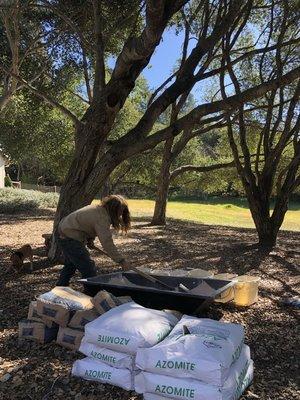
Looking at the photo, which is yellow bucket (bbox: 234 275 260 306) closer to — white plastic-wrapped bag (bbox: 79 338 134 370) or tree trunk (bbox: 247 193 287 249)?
white plastic-wrapped bag (bbox: 79 338 134 370)

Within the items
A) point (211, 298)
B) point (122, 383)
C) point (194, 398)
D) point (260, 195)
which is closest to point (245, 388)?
point (194, 398)

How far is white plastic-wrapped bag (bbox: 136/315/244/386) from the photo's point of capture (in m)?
3.42

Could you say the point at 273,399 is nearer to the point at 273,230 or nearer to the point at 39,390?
the point at 39,390

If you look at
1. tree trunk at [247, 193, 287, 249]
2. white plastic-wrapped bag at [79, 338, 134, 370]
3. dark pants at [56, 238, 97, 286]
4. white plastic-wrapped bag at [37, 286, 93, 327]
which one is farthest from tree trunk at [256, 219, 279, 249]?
white plastic-wrapped bag at [79, 338, 134, 370]

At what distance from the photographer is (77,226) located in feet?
18.9

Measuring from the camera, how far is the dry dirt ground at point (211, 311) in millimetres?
3967

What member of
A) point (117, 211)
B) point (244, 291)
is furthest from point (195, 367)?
point (244, 291)

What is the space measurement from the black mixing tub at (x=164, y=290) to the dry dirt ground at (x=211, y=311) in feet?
1.28

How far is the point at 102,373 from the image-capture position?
3.90 meters

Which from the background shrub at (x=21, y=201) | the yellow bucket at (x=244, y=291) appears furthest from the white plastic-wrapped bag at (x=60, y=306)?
the background shrub at (x=21, y=201)

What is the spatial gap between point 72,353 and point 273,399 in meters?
1.86

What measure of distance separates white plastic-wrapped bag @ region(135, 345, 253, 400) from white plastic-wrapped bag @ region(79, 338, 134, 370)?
0.16 m

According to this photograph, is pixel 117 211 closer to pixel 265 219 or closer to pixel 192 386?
pixel 192 386

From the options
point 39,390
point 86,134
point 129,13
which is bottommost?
point 39,390
